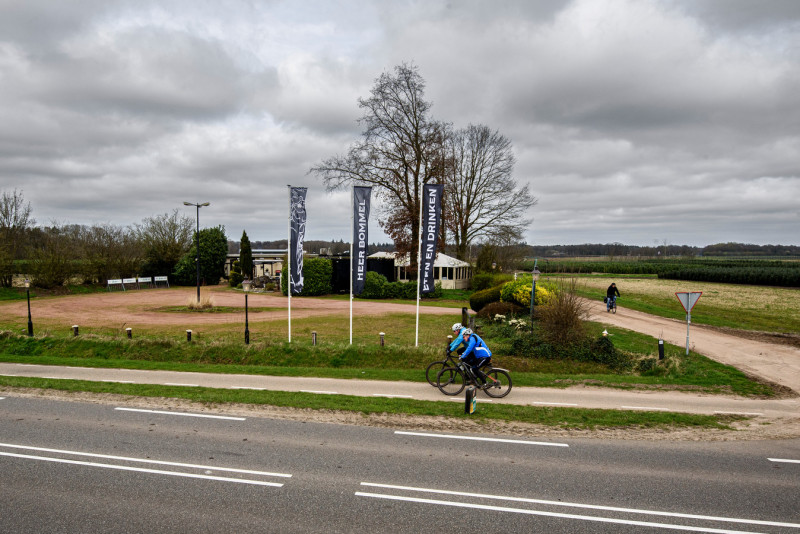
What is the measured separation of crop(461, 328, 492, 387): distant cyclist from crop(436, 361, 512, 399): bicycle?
0.09 meters

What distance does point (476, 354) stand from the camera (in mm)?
11289

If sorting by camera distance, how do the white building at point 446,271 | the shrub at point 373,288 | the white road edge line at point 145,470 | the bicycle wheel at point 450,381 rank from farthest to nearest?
the white building at point 446,271 < the shrub at point 373,288 < the bicycle wheel at point 450,381 < the white road edge line at point 145,470

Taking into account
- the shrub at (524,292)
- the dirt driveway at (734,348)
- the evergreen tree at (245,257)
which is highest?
the evergreen tree at (245,257)

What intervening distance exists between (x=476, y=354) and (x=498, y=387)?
1.08 metres

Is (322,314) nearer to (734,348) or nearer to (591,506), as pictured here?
(734,348)

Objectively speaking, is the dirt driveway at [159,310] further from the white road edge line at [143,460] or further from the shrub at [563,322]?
the white road edge line at [143,460]

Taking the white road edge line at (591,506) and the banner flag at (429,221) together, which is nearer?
the white road edge line at (591,506)

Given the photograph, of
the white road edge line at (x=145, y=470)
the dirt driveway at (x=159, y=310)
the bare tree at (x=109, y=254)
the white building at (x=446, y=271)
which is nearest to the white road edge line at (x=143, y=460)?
the white road edge line at (x=145, y=470)

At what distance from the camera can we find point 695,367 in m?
14.4

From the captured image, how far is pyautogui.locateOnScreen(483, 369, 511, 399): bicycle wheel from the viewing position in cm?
1144

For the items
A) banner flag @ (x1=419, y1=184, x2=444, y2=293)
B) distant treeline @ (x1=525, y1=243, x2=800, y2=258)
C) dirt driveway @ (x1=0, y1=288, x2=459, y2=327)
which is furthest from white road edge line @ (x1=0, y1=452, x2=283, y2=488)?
distant treeline @ (x1=525, y1=243, x2=800, y2=258)

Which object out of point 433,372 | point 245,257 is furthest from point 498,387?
point 245,257

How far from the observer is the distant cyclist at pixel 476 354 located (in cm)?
1123

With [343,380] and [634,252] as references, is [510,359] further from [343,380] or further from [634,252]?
[634,252]
